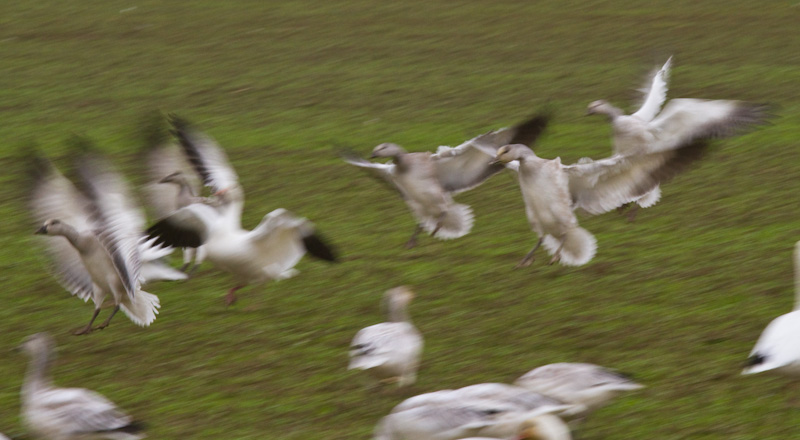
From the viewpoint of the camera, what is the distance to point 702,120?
23.0ft

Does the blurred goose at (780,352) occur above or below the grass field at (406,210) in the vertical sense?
above

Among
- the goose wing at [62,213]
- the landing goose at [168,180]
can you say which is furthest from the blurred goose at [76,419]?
the landing goose at [168,180]

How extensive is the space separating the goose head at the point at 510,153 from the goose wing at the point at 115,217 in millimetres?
2031

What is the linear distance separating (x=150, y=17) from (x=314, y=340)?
1024cm

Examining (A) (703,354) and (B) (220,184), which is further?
(B) (220,184)

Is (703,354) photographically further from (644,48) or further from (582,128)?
(644,48)

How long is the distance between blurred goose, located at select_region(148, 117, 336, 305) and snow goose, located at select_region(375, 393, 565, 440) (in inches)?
69.9

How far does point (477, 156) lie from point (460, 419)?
318 centimetres

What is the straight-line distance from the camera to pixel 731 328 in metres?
5.15

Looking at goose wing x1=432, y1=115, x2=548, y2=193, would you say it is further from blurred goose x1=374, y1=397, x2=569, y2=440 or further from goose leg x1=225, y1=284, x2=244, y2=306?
blurred goose x1=374, y1=397, x2=569, y2=440

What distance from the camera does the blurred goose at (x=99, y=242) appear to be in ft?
18.0

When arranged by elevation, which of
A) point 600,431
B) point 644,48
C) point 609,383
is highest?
point 609,383

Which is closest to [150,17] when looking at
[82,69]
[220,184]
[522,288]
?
[82,69]

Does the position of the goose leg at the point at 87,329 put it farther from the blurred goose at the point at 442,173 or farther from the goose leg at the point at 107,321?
the blurred goose at the point at 442,173
